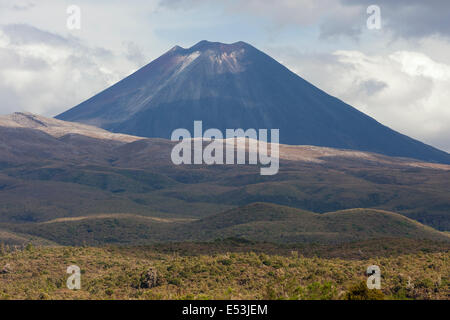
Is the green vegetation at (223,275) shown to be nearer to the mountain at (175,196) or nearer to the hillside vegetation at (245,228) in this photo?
the hillside vegetation at (245,228)

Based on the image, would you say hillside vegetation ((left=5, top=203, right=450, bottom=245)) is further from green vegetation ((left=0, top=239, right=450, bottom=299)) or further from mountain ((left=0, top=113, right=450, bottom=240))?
green vegetation ((left=0, top=239, right=450, bottom=299))

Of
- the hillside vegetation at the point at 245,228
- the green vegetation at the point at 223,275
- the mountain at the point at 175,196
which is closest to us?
the green vegetation at the point at 223,275

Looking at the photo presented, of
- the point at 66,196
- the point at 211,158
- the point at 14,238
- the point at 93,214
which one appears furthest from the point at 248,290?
the point at 211,158

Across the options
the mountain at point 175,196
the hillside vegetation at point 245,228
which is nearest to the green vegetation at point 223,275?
the hillside vegetation at point 245,228

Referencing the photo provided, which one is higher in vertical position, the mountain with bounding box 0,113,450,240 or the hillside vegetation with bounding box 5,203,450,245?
the mountain with bounding box 0,113,450,240

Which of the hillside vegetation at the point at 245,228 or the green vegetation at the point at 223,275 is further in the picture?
the hillside vegetation at the point at 245,228

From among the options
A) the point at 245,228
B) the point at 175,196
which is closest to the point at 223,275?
the point at 245,228

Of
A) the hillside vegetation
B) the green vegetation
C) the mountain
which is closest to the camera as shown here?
the green vegetation

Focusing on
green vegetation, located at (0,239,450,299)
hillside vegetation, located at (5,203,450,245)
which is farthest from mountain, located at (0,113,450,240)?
green vegetation, located at (0,239,450,299)

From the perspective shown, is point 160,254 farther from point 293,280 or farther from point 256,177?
point 256,177
